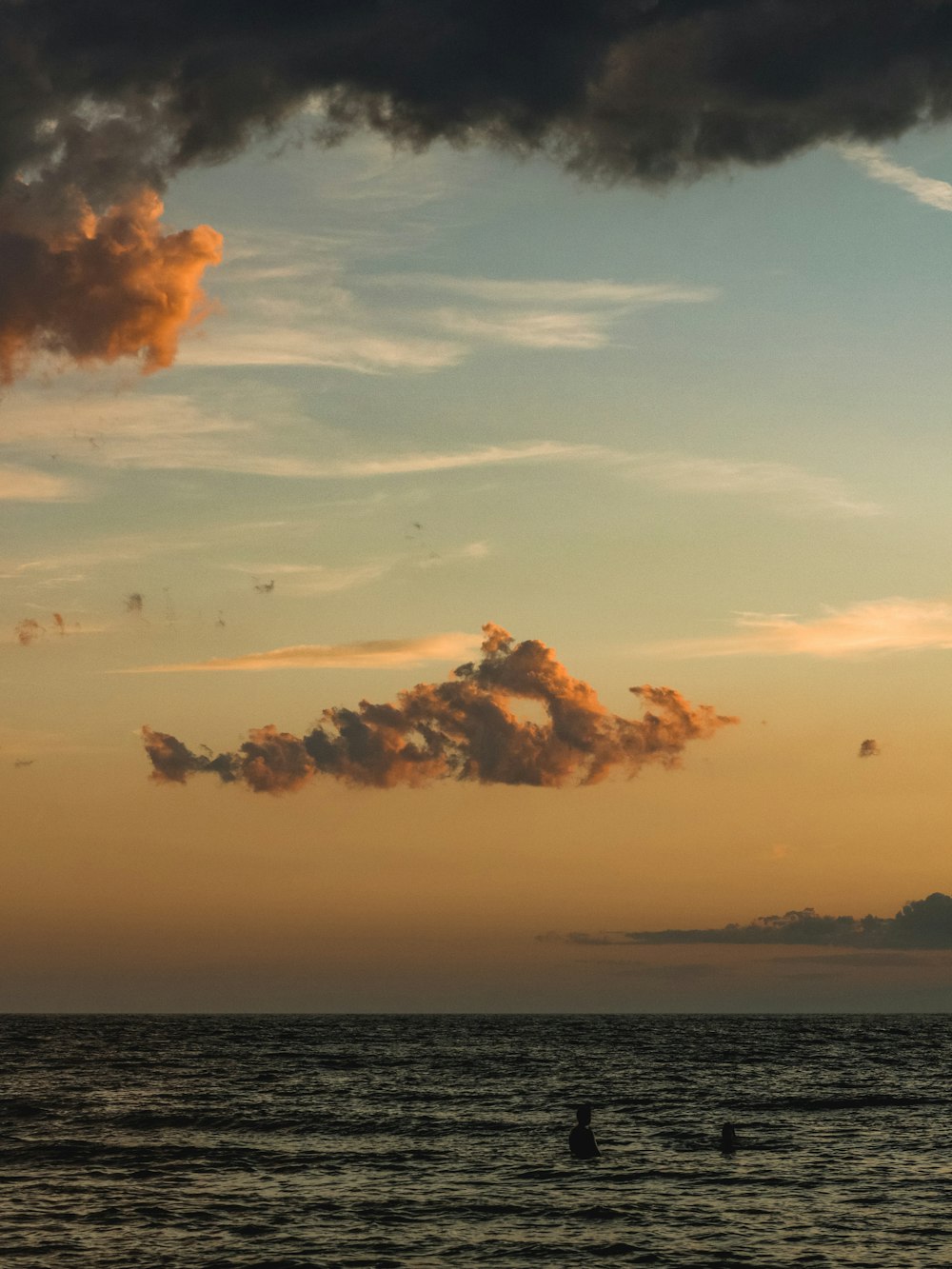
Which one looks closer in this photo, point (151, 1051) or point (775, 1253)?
point (775, 1253)

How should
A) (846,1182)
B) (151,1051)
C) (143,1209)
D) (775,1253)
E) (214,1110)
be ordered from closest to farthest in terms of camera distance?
(775,1253)
(143,1209)
(846,1182)
(214,1110)
(151,1051)

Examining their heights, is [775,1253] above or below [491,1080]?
above

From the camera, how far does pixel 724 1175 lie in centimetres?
5084

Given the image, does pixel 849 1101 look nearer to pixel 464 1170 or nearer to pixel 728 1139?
pixel 728 1139

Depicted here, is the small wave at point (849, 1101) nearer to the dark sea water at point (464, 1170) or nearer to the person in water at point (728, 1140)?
the dark sea water at point (464, 1170)

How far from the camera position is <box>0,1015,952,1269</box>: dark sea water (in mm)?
38750

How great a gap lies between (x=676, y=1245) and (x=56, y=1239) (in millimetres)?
18186

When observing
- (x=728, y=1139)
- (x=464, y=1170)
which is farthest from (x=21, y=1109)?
(x=728, y=1139)

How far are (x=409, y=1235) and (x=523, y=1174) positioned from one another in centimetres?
1159

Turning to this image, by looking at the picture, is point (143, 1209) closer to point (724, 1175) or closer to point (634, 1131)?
point (724, 1175)

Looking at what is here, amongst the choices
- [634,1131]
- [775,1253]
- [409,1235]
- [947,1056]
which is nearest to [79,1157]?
[409,1235]

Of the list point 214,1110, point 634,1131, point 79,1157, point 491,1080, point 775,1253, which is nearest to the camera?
point 775,1253

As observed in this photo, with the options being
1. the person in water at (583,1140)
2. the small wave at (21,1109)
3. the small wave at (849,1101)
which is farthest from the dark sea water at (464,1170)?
the person in water at (583,1140)

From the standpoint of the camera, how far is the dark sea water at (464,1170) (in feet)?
127
